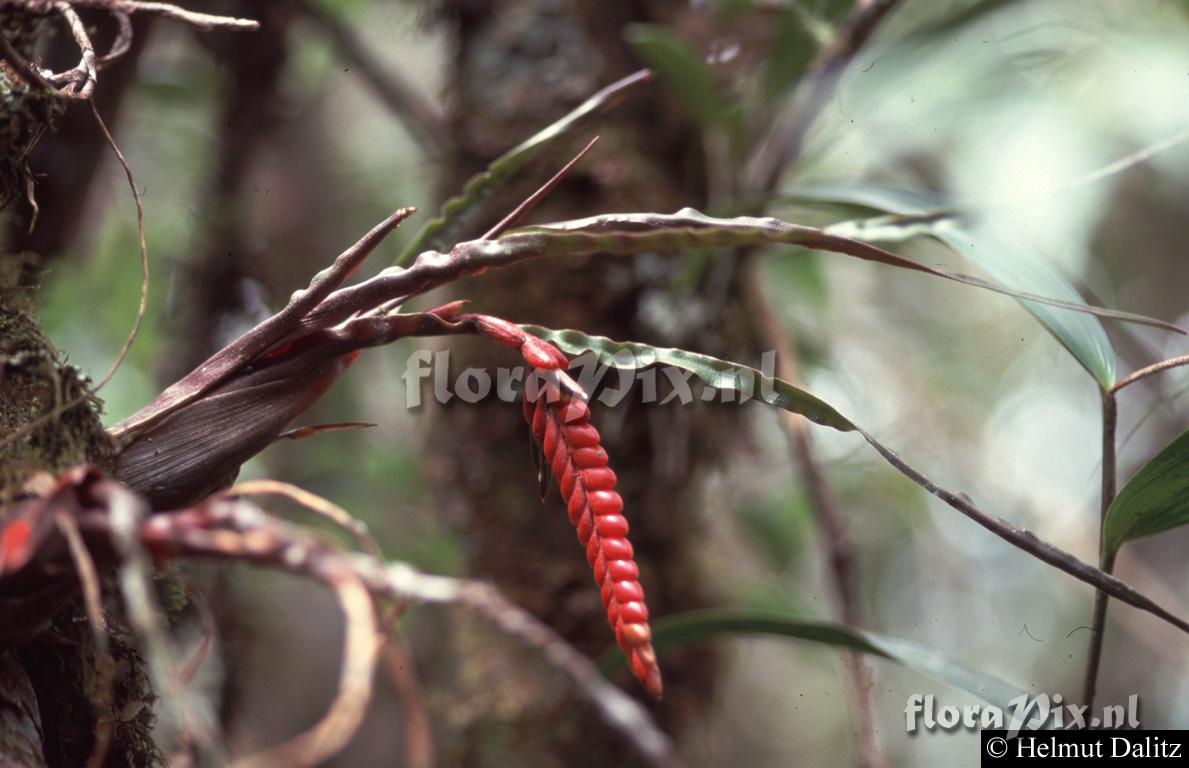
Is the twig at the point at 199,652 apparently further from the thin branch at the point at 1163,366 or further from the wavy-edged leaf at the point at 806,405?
the thin branch at the point at 1163,366

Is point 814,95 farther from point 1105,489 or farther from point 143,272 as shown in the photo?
point 143,272

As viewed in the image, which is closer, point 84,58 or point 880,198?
point 84,58

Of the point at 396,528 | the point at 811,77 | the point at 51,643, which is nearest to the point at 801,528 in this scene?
the point at 396,528

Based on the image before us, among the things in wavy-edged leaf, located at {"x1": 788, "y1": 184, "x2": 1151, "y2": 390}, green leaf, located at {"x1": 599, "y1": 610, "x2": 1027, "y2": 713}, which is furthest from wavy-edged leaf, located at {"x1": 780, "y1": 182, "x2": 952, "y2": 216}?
green leaf, located at {"x1": 599, "y1": 610, "x2": 1027, "y2": 713}

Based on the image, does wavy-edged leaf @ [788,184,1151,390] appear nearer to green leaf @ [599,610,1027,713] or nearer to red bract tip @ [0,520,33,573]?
green leaf @ [599,610,1027,713]

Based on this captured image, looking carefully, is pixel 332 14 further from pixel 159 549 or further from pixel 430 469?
pixel 159 549

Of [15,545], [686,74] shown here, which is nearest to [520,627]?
[15,545]
